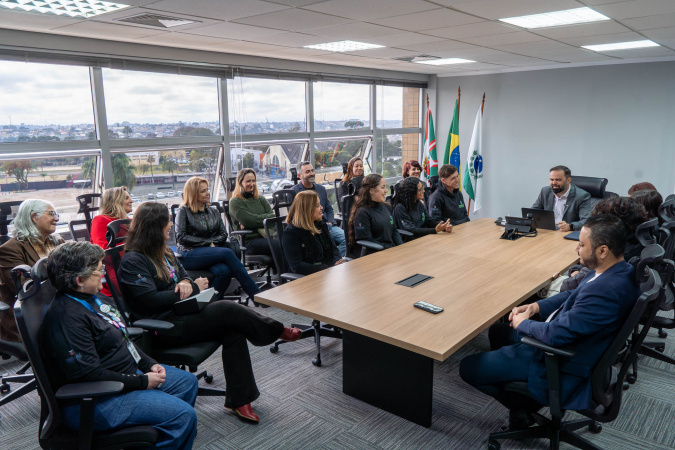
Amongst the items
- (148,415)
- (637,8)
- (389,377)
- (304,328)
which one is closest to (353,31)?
(637,8)

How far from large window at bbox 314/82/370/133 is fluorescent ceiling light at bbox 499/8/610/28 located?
363 centimetres

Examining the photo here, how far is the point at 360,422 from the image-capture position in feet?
9.00

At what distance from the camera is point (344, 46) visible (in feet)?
16.7

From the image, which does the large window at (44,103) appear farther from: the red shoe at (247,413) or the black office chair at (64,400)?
the red shoe at (247,413)

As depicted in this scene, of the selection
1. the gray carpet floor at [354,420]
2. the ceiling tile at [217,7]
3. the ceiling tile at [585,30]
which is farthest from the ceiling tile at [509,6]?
the gray carpet floor at [354,420]

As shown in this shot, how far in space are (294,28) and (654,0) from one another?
8.40 ft

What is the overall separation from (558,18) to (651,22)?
0.83m

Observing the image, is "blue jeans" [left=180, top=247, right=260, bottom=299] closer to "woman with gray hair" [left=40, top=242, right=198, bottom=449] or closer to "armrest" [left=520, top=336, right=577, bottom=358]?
"woman with gray hair" [left=40, top=242, right=198, bottom=449]

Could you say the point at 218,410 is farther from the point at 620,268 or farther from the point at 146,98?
the point at 146,98

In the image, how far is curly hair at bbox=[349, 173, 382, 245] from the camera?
4184 millimetres

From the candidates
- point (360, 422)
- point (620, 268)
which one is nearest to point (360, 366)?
point (360, 422)

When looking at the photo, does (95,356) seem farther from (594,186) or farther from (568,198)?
(594,186)

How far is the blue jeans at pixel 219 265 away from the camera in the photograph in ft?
13.7

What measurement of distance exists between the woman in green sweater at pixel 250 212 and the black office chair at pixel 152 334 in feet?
6.67
